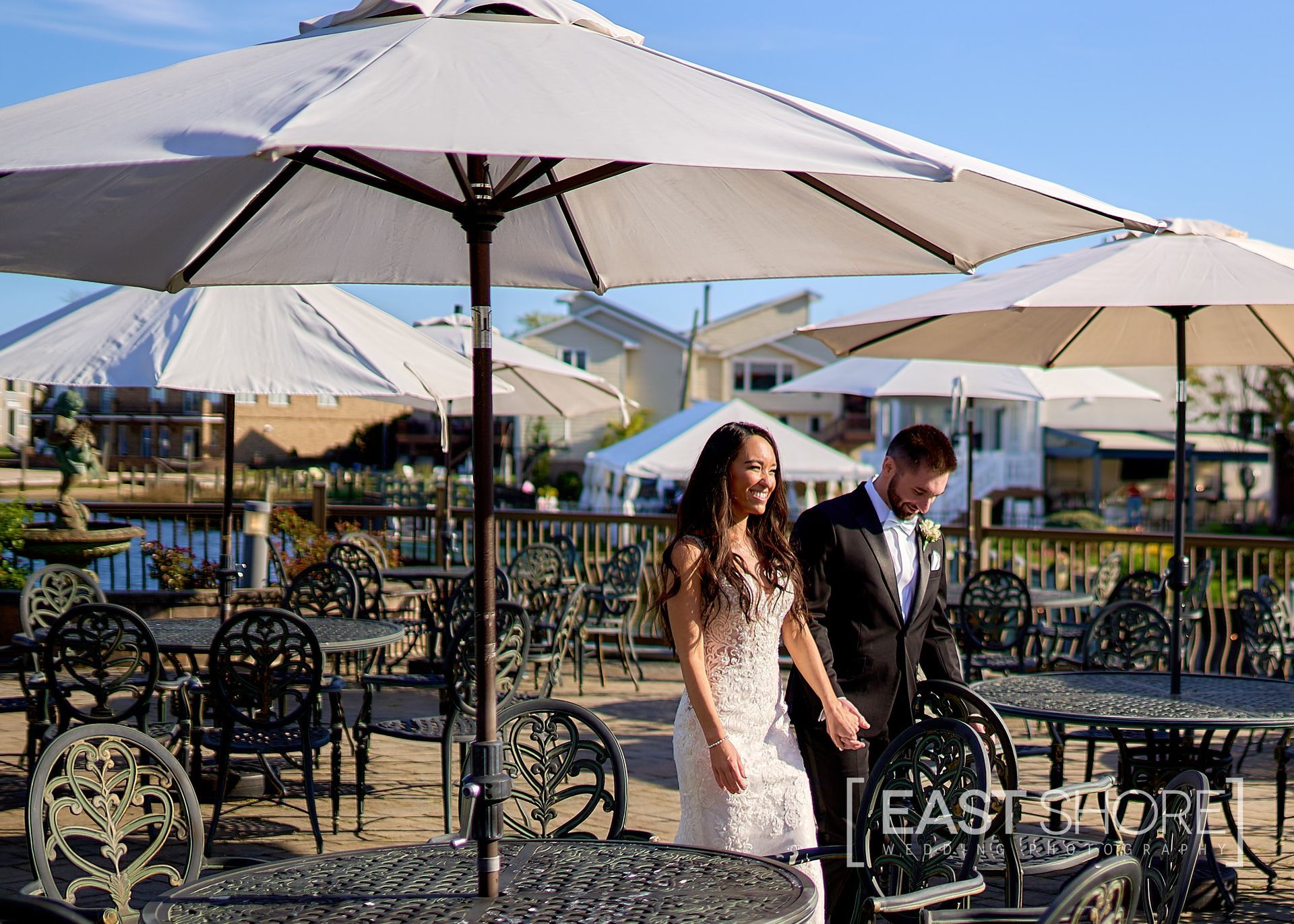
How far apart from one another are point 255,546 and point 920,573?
765 cm

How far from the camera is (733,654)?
3.99 m

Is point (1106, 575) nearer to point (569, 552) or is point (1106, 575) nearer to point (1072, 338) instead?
point (1072, 338)

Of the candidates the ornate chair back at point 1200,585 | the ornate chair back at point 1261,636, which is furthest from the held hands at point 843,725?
the ornate chair back at point 1200,585

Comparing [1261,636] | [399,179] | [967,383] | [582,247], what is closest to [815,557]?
[582,247]

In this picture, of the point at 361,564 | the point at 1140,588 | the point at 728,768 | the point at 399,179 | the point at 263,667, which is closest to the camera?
the point at 399,179

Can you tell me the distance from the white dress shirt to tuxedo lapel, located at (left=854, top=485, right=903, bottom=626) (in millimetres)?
17

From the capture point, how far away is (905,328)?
7801 mm

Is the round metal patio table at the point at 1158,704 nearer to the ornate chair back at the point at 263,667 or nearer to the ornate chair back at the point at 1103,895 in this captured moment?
the ornate chair back at the point at 1103,895

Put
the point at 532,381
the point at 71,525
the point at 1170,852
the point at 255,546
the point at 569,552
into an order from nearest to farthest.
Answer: the point at 1170,852
the point at 255,546
the point at 71,525
the point at 532,381
the point at 569,552

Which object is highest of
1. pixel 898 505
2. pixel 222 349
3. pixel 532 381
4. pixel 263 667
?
pixel 532 381

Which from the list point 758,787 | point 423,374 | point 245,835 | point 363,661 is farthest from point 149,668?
point 363,661

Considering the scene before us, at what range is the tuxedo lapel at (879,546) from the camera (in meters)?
4.67

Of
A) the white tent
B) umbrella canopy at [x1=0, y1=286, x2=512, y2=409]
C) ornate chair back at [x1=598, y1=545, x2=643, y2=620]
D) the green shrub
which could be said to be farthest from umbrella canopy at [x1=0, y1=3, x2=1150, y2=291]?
the green shrub

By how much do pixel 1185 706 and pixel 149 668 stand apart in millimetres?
4535
